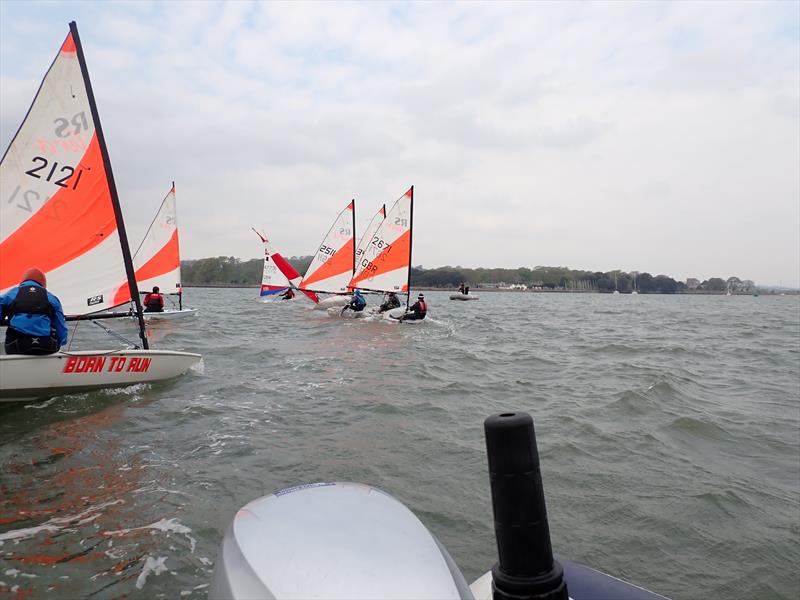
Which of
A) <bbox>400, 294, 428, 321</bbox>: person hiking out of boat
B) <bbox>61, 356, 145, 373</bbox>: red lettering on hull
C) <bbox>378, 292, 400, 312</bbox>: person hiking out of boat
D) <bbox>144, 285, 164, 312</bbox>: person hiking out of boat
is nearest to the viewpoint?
<bbox>61, 356, 145, 373</bbox>: red lettering on hull

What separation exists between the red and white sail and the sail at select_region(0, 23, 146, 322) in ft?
Result: 0.04

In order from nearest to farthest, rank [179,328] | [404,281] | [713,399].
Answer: [713,399] → [179,328] → [404,281]

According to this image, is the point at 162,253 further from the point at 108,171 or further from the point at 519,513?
the point at 519,513

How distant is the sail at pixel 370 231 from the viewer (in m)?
25.5

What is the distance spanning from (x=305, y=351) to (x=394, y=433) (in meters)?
7.12

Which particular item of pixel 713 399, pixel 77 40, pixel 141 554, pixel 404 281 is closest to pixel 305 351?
pixel 77 40

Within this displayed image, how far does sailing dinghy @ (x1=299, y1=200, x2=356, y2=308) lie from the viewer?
29.1m

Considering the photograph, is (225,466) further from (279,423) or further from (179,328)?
(179,328)

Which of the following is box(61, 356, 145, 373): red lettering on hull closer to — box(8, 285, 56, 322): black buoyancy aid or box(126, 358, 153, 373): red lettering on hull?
box(126, 358, 153, 373): red lettering on hull

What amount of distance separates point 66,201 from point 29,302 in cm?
217

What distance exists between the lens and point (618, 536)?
3436 mm

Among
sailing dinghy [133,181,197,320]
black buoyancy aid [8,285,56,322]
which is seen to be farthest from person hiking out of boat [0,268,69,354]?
sailing dinghy [133,181,197,320]

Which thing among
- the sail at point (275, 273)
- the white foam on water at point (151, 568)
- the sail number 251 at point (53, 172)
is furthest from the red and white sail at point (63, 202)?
the sail at point (275, 273)

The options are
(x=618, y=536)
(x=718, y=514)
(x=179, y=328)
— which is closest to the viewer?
(x=618, y=536)
